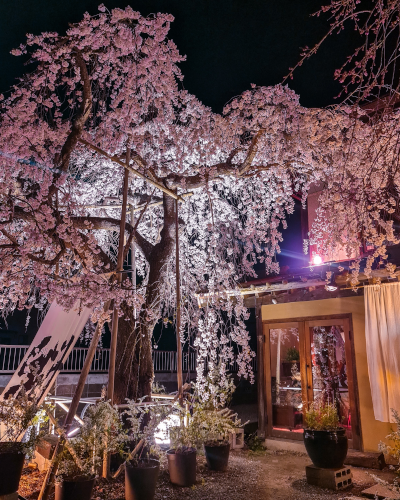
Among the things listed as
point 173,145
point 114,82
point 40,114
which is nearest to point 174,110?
point 173,145

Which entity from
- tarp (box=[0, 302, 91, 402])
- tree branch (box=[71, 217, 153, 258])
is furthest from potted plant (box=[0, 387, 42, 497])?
tree branch (box=[71, 217, 153, 258])

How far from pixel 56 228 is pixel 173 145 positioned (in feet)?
12.3

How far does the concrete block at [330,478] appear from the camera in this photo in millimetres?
5469

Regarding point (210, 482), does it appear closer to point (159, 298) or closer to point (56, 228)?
point (159, 298)

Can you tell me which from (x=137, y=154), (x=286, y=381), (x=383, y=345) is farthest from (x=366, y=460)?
(x=137, y=154)

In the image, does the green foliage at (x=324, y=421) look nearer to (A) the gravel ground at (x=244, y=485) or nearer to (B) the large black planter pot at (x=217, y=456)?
(A) the gravel ground at (x=244, y=485)

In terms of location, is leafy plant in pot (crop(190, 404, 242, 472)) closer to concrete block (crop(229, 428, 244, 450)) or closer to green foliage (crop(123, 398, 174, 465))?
green foliage (crop(123, 398, 174, 465))

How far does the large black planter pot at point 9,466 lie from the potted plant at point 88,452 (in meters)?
0.42

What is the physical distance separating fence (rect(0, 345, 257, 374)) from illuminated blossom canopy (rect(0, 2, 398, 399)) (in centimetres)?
391

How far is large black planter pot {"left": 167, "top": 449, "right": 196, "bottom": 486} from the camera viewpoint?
17.9ft

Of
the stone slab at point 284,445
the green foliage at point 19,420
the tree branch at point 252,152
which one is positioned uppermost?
the tree branch at point 252,152

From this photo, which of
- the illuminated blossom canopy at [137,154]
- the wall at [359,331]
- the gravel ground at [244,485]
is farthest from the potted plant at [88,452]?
the wall at [359,331]

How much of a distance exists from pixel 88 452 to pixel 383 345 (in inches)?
198

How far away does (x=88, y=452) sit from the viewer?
181 inches
